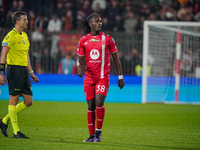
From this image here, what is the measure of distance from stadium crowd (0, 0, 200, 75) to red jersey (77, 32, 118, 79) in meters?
12.9

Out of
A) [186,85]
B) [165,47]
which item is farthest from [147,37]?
[186,85]

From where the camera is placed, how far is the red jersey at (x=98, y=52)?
22.6ft

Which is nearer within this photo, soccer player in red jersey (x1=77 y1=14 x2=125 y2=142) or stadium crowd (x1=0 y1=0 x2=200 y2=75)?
soccer player in red jersey (x1=77 y1=14 x2=125 y2=142)

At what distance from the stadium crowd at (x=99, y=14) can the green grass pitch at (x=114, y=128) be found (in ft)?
21.8

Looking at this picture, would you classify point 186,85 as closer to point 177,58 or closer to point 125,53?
point 177,58

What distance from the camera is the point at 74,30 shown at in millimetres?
21141

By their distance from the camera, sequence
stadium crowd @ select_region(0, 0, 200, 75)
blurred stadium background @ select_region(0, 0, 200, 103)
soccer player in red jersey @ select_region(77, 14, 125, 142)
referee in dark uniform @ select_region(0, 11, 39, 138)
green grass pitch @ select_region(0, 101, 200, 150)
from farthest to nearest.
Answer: stadium crowd @ select_region(0, 0, 200, 75)
blurred stadium background @ select_region(0, 0, 200, 103)
referee in dark uniform @ select_region(0, 11, 39, 138)
soccer player in red jersey @ select_region(77, 14, 125, 142)
green grass pitch @ select_region(0, 101, 200, 150)

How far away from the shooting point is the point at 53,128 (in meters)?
8.54

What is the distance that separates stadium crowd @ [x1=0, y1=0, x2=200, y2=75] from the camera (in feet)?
66.2

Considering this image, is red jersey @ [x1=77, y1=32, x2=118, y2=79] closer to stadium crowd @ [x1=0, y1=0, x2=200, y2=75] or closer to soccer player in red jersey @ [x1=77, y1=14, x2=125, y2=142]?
soccer player in red jersey @ [x1=77, y1=14, x2=125, y2=142]

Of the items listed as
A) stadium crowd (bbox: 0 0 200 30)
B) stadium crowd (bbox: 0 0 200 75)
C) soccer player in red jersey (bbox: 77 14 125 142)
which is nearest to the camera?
soccer player in red jersey (bbox: 77 14 125 142)

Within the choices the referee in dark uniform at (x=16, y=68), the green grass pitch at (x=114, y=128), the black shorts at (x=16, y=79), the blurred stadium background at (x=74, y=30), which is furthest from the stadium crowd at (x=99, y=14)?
the black shorts at (x=16, y=79)

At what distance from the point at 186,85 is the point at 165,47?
70.0 inches

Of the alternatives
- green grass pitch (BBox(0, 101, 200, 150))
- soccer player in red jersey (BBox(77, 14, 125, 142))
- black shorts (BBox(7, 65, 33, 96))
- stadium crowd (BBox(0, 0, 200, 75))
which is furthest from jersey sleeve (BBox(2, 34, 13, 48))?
stadium crowd (BBox(0, 0, 200, 75))
